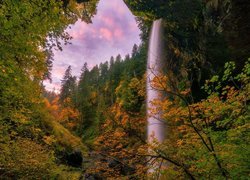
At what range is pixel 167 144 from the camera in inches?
264

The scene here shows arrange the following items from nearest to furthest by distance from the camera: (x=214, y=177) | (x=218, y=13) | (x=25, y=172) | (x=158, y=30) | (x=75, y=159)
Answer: (x=214, y=177) → (x=25, y=172) → (x=218, y=13) → (x=75, y=159) → (x=158, y=30)

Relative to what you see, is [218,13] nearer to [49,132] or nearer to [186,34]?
[186,34]

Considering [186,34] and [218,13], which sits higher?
[186,34]

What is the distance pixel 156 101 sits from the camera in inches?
295

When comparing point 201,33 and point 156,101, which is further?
point 201,33

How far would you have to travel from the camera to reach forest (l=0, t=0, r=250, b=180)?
19.8 feet

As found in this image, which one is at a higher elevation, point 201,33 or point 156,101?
point 201,33

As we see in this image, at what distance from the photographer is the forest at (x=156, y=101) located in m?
6.04

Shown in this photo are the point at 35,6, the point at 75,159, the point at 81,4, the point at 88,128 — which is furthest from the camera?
the point at 88,128

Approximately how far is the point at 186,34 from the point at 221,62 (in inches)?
214

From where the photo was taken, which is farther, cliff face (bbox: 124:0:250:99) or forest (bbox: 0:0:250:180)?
cliff face (bbox: 124:0:250:99)

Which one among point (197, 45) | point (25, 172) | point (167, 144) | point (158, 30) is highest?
point (158, 30)

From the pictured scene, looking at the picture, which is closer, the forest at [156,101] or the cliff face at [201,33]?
the forest at [156,101]

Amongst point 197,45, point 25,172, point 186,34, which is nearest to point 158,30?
point 186,34
